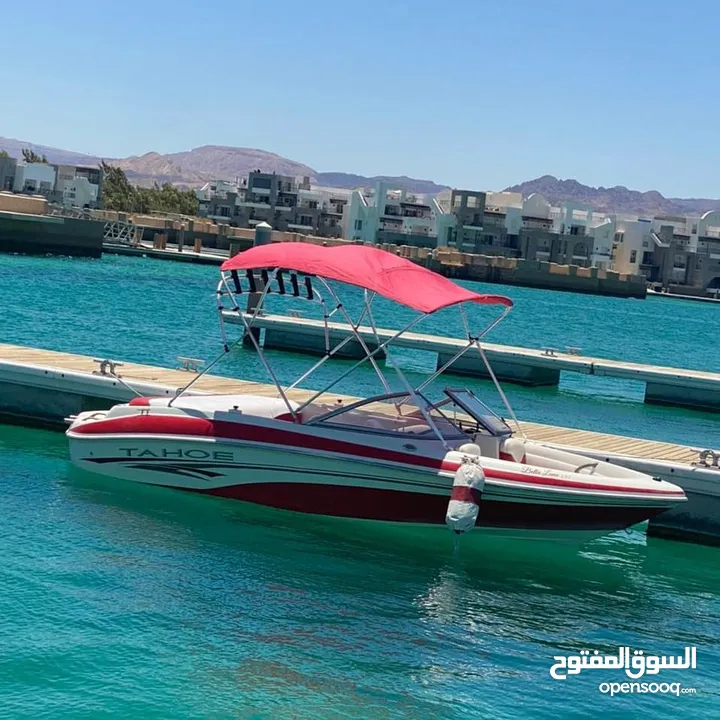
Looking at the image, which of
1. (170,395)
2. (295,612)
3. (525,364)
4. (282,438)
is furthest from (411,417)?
(525,364)

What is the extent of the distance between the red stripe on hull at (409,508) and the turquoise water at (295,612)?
0.86 feet

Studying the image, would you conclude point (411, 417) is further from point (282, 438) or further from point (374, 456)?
point (282, 438)

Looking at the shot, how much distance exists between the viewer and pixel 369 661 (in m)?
10.9

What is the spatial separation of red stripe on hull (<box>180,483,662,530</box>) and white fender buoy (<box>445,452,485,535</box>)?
0.30 meters

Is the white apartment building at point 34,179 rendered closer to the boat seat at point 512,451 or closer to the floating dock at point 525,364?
the floating dock at point 525,364

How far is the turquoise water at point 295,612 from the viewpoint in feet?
32.8

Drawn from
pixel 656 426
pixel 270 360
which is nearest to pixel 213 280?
pixel 270 360

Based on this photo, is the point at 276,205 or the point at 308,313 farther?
the point at 276,205

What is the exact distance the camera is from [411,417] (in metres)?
15.2

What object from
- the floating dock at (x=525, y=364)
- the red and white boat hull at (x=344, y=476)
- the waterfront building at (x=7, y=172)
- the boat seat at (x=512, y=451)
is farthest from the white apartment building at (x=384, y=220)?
the boat seat at (x=512, y=451)

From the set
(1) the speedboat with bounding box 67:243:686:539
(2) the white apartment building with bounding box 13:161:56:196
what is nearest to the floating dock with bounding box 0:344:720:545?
(1) the speedboat with bounding box 67:243:686:539

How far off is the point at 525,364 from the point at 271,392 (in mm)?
14532

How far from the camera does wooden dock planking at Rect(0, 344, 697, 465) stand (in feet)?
56.8

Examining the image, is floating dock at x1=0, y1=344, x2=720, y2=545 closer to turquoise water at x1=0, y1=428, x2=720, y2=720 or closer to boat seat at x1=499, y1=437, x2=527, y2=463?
turquoise water at x1=0, y1=428, x2=720, y2=720
